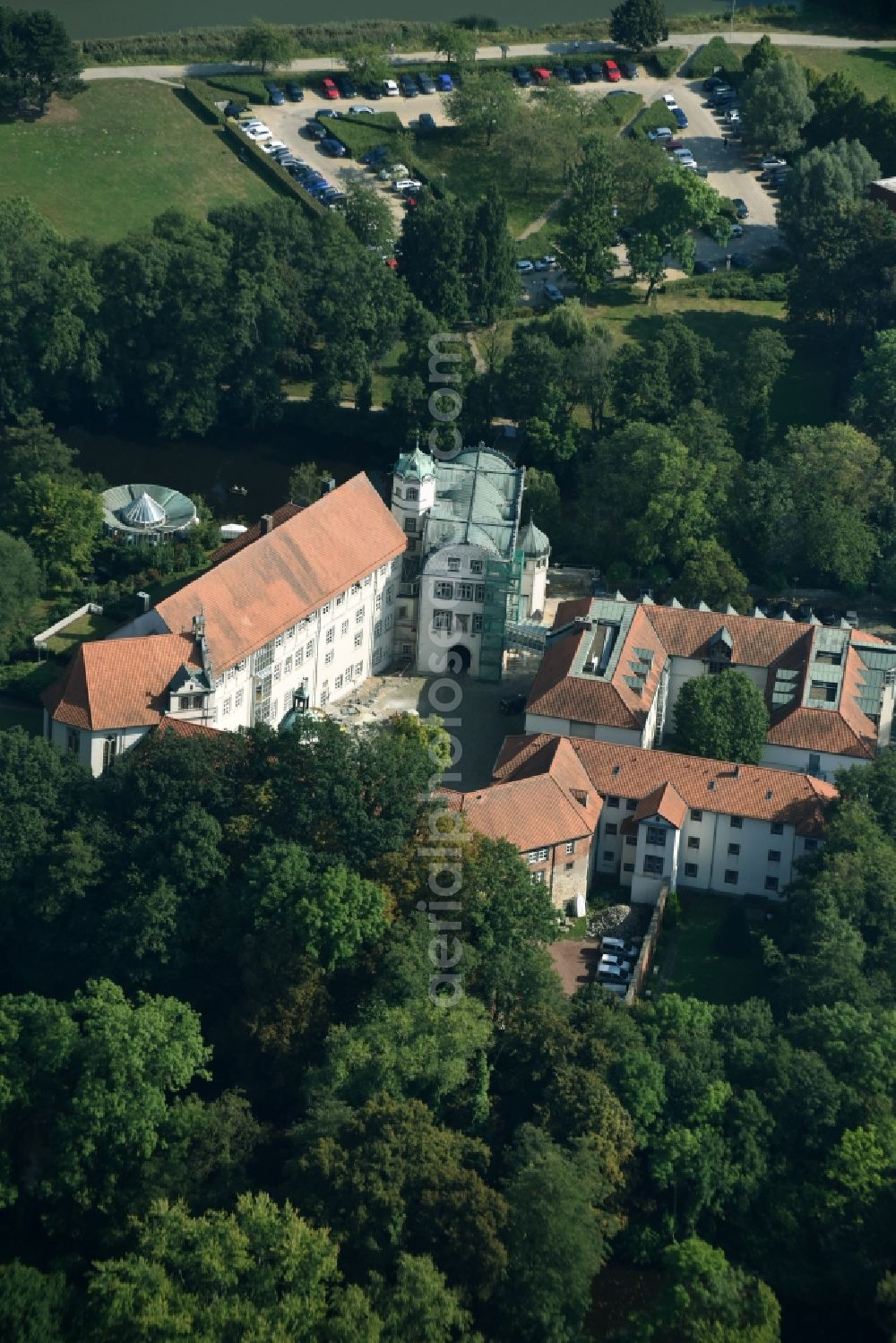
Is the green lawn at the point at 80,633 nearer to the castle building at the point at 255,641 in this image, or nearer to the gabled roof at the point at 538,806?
the castle building at the point at 255,641

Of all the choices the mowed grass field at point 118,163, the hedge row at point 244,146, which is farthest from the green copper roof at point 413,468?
the mowed grass field at point 118,163

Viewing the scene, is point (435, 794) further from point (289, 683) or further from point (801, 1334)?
point (801, 1334)

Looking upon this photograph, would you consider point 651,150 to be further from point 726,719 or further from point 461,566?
point 726,719

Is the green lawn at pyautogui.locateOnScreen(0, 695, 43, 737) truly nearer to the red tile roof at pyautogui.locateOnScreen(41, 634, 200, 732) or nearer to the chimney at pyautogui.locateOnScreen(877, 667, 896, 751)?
the red tile roof at pyautogui.locateOnScreen(41, 634, 200, 732)

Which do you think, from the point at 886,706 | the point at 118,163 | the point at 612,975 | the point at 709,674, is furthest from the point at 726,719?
the point at 118,163

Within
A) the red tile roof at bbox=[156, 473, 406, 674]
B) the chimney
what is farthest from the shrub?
the red tile roof at bbox=[156, 473, 406, 674]

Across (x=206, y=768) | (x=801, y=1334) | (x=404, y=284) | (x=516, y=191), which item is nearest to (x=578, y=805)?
(x=206, y=768)
